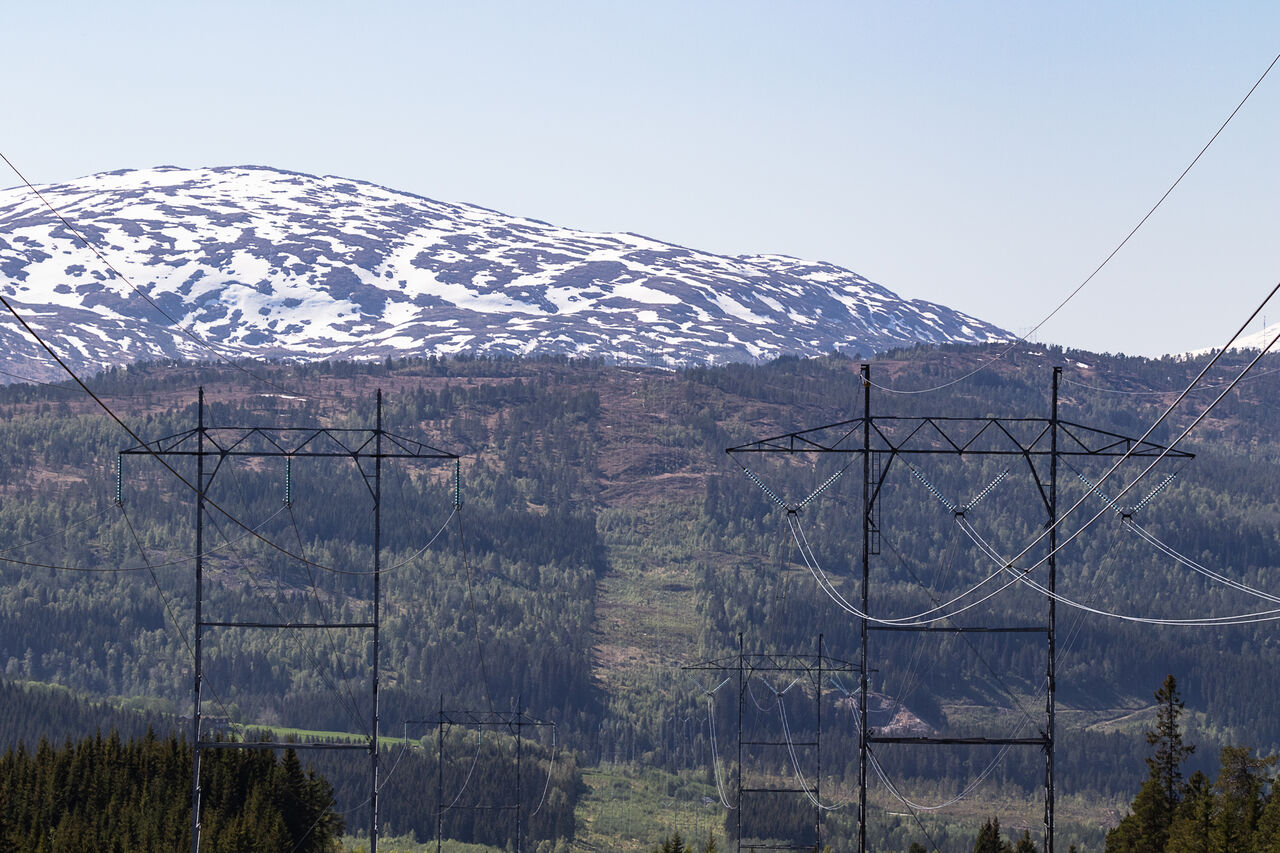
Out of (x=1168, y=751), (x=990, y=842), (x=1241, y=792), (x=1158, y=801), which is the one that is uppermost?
(x=1168, y=751)

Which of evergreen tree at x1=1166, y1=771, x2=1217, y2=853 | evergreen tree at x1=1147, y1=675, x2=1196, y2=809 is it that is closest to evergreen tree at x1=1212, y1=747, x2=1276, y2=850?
evergreen tree at x1=1166, y1=771, x2=1217, y2=853

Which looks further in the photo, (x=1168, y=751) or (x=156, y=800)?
(x=156, y=800)

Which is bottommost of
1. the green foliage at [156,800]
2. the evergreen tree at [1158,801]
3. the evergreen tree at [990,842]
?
the green foliage at [156,800]

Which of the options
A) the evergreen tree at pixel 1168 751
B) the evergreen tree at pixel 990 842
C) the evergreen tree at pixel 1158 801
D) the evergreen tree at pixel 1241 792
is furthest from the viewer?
the evergreen tree at pixel 1168 751

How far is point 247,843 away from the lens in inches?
3777

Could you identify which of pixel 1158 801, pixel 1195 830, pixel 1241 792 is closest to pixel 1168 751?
pixel 1158 801

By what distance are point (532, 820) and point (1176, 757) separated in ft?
383

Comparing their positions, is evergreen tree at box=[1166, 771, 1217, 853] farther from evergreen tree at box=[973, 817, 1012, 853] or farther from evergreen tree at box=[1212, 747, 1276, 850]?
evergreen tree at box=[973, 817, 1012, 853]

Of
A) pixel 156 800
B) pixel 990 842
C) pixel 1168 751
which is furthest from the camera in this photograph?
pixel 156 800

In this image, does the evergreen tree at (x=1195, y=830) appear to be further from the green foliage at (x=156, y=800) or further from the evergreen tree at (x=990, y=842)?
the green foliage at (x=156, y=800)

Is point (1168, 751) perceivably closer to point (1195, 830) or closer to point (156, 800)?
point (1195, 830)

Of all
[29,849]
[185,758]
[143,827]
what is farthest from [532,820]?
[29,849]

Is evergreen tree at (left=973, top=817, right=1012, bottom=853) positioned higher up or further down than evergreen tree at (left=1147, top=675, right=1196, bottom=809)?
further down

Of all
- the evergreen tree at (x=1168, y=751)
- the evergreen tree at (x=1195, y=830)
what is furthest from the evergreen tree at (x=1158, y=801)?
the evergreen tree at (x=1195, y=830)
